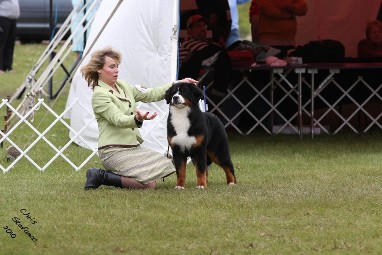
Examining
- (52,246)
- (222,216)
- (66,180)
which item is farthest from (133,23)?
(52,246)

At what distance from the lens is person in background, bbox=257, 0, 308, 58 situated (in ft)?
47.6

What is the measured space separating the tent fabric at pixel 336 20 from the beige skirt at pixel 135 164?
731 cm

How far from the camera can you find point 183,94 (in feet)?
28.4

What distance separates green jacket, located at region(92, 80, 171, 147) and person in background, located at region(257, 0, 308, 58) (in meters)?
5.51

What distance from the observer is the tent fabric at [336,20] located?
52.2ft

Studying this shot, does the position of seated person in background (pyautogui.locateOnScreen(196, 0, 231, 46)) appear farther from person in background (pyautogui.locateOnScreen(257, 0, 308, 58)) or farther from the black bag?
the black bag

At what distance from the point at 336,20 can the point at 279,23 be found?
1668 mm

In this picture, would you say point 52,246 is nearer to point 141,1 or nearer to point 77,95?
point 141,1

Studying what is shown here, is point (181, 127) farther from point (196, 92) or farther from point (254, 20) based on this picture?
point (254, 20)

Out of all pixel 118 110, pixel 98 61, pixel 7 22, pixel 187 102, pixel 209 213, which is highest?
pixel 98 61

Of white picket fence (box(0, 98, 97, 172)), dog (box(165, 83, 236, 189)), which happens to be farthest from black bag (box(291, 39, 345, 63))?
dog (box(165, 83, 236, 189))

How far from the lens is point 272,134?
1355cm

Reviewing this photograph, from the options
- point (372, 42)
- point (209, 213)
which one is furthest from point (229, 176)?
point (372, 42)

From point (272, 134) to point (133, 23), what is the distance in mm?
2905
